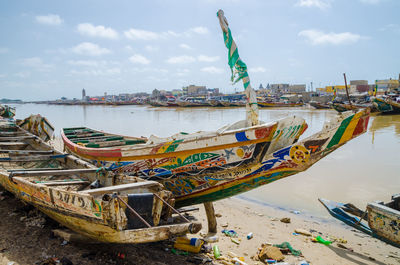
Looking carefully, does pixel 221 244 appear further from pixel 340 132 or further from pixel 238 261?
pixel 340 132

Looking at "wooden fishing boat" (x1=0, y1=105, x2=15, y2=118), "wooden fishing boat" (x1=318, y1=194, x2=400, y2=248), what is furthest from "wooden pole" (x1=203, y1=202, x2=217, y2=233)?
"wooden fishing boat" (x1=0, y1=105, x2=15, y2=118)

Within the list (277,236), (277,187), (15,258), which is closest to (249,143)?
(277,236)

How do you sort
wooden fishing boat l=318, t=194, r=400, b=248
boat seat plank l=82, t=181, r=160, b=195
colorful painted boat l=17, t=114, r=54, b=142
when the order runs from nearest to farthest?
boat seat plank l=82, t=181, r=160, b=195 → wooden fishing boat l=318, t=194, r=400, b=248 → colorful painted boat l=17, t=114, r=54, b=142

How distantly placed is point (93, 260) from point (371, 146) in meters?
13.6

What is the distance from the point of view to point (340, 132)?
427cm

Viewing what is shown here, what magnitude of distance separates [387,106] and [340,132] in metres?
30.5

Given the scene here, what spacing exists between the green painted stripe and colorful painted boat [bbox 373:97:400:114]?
30.2 m

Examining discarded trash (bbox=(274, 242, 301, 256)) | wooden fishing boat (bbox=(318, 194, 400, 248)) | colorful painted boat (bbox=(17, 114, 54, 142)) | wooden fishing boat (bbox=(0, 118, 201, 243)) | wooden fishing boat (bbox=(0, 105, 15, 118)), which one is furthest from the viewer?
wooden fishing boat (bbox=(0, 105, 15, 118))

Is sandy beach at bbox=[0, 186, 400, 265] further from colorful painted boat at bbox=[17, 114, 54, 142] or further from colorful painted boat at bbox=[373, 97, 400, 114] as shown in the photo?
colorful painted boat at bbox=[373, 97, 400, 114]

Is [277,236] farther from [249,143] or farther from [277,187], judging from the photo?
[277,187]

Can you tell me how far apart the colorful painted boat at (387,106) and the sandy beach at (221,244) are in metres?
28.9

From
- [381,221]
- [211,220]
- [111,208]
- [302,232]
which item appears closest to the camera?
[111,208]

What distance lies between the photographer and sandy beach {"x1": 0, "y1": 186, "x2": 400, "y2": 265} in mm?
3539

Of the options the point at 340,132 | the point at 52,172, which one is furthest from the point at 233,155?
the point at 52,172
